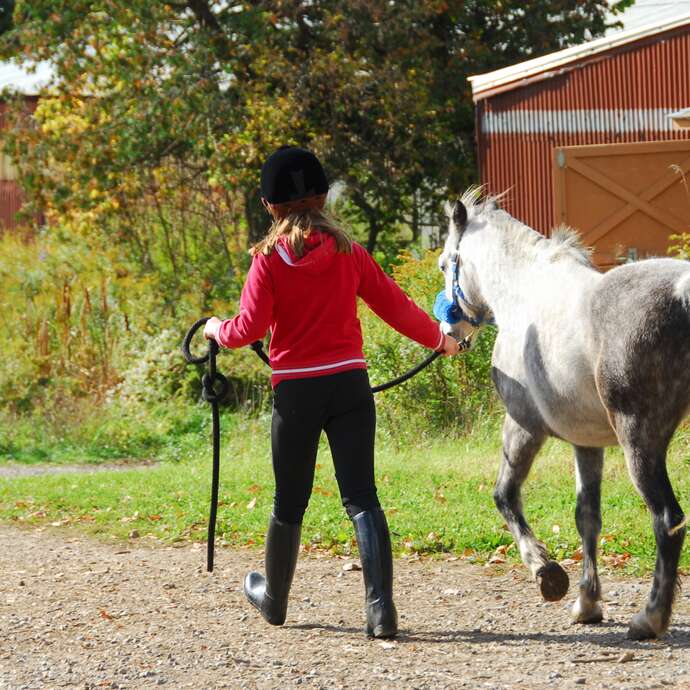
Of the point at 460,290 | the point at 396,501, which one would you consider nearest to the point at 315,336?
the point at 460,290

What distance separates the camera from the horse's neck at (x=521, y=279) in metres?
5.04

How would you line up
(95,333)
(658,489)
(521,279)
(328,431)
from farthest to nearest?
(95,333) < (521,279) < (328,431) < (658,489)

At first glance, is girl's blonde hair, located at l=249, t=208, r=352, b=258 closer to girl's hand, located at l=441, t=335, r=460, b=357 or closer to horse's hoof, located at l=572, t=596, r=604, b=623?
girl's hand, located at l=441, t=335, r=460, b=357

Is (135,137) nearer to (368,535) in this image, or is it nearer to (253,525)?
(253,525)

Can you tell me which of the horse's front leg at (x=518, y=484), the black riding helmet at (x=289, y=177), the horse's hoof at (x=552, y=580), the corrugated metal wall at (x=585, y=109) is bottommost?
the horse's hoof at (x=552, y=580)

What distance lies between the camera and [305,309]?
15.8 ft

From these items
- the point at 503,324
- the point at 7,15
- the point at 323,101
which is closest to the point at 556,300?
the point at 503,324

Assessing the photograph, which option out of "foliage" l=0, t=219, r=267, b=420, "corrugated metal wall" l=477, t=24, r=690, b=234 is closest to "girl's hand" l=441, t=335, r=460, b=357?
"foliage" l=0, t=219, r=267, b=420

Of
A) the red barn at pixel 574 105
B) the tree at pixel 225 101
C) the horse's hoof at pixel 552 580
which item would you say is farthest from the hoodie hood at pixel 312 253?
the tree at pixel 225 101

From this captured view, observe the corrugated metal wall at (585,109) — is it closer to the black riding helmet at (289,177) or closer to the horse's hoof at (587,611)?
the horse's hoof at (587,611)

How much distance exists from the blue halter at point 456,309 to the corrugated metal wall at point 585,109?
867 cm

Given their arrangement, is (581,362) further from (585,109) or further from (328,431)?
(585,109)

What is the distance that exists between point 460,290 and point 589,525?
1322 mm

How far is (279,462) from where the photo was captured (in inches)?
194
